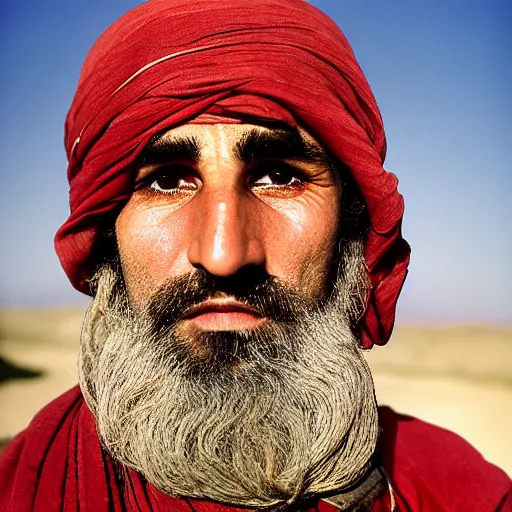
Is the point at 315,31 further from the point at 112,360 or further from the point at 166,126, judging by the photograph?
the point at 112,360

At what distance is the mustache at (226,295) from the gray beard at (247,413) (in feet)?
0.14

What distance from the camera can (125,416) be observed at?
1.87 metres

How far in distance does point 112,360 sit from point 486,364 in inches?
564

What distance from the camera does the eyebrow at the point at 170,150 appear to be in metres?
1.82

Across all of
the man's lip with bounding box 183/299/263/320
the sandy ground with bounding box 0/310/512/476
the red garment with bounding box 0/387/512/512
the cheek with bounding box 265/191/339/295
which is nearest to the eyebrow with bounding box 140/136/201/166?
the cheek with bounding box 265/191/339/295

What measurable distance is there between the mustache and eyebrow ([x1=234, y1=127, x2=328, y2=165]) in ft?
1.17

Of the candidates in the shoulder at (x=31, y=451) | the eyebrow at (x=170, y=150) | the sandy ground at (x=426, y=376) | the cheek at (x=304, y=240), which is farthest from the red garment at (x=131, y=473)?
the sandy ground at (x=426, y=376)

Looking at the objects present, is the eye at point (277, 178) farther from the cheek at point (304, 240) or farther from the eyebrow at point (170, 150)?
the eyebrow at point (170, 150)

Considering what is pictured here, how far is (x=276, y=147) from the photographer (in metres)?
1.86

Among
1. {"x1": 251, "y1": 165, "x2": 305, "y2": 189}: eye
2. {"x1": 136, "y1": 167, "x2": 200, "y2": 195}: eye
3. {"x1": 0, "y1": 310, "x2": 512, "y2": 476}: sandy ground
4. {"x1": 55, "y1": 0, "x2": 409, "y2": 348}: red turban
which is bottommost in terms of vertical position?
{"x1": 136, "y1": 167, "x2": 200, "y2": 195}: eye

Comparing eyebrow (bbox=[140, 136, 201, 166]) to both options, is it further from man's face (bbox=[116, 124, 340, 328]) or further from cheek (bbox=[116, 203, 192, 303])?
cheek (bbox=[116, 203, 192, 303])

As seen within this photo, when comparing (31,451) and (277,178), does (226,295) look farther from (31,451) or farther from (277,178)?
(31,451)

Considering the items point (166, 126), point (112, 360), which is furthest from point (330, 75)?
point (112, 360)

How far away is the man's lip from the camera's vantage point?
69.6 inches
